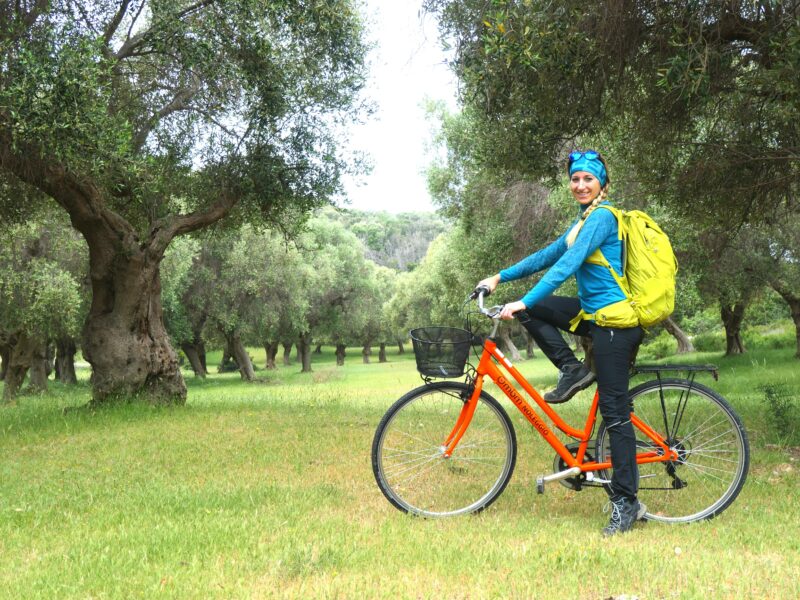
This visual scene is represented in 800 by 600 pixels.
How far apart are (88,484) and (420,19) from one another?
6403 mm

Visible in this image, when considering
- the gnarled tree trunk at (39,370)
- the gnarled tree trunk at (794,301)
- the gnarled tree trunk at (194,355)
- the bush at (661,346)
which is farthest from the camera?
the bush at (661,346)

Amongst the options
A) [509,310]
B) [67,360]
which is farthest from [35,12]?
[67,360]

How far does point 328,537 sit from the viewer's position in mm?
4254

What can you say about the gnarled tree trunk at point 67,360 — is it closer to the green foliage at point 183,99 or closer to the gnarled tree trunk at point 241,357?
the gnarled tree trunk at point 241,357

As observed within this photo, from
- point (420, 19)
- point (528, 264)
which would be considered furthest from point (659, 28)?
point (528, 264)

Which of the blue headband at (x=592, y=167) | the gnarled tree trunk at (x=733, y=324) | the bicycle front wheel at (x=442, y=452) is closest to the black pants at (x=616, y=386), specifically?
the bicycle front wheel at (x=442, y=452)

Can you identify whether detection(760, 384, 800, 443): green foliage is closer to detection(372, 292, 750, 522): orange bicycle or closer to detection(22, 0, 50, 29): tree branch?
detection(372, 292, 750, 522): orange bicycle

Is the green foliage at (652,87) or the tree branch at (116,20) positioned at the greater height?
the tree branch at (116,20)

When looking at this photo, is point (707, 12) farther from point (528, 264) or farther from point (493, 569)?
point (493, 569)

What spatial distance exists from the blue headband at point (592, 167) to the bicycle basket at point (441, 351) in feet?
4.72

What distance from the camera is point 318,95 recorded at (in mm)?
12547

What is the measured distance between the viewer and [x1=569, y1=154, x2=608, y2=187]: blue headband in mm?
4703

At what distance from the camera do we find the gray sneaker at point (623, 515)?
4383mm

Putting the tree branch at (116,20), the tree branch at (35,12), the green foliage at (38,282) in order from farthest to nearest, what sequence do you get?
the green foliage at (38,282) < the tree branch at (116,20) < the tree branch at (35,12)
